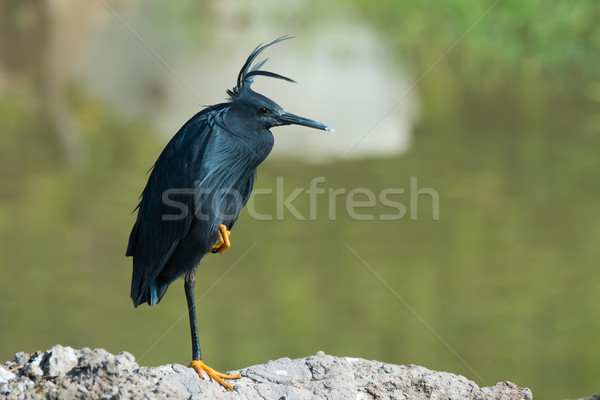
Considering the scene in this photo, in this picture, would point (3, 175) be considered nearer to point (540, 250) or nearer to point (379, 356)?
point (379, 356)

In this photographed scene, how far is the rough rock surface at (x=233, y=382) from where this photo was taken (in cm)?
398

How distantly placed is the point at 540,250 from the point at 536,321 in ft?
4.61

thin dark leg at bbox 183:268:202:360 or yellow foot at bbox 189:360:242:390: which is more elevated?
thin dark leg at bbox 183:268:202:360

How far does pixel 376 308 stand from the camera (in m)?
9.12

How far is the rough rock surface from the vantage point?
3.98 m

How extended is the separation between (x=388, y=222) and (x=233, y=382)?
6.56 metres

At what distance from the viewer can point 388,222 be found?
10.9 m

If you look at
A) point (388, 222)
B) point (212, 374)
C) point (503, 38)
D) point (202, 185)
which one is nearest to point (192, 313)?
point (212, 374)

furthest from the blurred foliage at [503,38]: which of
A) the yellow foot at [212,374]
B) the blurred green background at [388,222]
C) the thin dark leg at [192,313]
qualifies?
the yellow foot at [212,374]

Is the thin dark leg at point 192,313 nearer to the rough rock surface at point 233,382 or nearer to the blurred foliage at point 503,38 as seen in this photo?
the rough rock surface at point 233,382

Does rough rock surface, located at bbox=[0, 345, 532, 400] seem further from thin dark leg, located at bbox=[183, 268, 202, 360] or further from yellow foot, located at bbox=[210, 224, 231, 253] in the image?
yellow foot, located at bbox=[210, 224, 231, 253]

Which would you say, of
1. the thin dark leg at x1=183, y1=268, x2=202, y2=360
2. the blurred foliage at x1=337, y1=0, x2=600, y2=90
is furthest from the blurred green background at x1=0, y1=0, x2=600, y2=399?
the thin dark leg at x1=183, y1=268, x2=202, y2=360

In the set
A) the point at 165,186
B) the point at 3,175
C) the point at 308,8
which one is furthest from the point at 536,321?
the point at 308,8

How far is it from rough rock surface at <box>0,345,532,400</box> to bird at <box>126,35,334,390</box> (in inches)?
8.1
